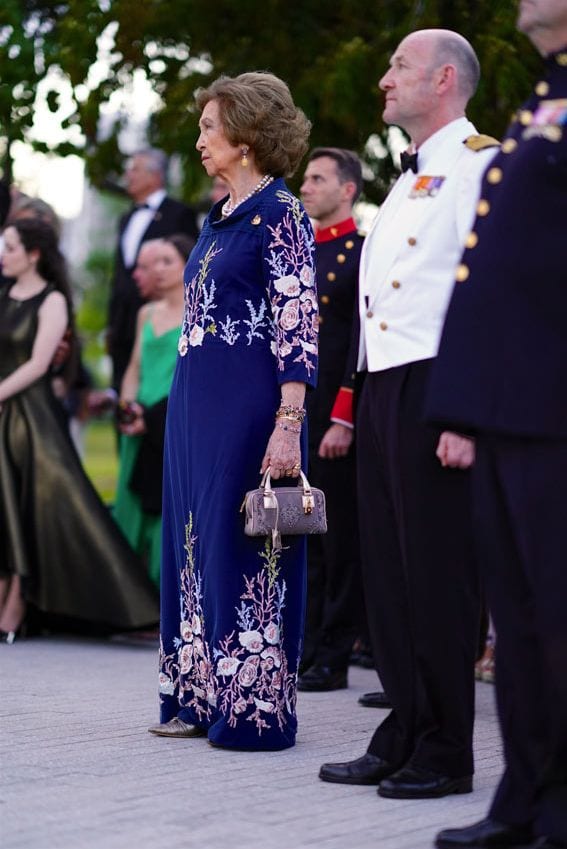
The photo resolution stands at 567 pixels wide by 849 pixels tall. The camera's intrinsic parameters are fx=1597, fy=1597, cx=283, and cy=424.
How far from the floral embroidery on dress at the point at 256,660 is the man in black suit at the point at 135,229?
4.92 meters

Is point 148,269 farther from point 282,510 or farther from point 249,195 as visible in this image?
point 282,510

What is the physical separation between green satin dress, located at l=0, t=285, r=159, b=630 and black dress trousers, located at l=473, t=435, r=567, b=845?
174 inches

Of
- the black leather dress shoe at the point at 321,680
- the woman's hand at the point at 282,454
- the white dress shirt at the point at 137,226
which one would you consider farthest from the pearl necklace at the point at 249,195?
the white dress shirt at the point at 137,226

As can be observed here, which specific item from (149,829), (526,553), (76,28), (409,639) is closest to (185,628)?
(409,639)

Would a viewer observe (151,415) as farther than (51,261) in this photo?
Yes

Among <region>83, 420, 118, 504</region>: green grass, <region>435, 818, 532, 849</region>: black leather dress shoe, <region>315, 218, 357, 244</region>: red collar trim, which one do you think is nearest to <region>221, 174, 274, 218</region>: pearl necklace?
<region>315, 218, 357, 244</region>: red collar trim

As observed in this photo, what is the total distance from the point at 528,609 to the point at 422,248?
1.20 meters

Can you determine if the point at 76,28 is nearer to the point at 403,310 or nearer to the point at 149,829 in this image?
the point at 403,310

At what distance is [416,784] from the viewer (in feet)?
14.5

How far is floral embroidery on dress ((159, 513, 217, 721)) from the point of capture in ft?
17.4

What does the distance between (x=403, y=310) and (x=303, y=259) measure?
2.60ft

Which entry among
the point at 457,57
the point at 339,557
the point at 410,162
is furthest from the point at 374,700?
the point at 457,57

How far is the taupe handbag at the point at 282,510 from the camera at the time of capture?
504 centimetres

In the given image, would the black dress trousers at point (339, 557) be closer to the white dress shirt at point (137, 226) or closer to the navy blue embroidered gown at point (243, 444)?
the navy blue embroidered gown at point (243, 444)
